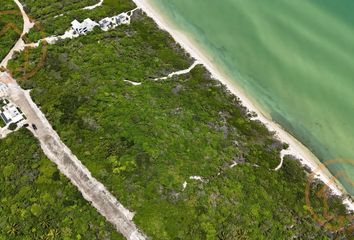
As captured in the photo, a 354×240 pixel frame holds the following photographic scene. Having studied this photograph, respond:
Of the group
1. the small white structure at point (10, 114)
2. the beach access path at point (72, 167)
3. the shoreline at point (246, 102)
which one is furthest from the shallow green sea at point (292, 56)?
the small white structure at point (10, 114)

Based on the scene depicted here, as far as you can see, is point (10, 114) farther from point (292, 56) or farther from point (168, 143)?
point (292, 56)

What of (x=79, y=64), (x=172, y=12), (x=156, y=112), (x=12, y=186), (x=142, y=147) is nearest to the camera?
(x=12, y=186)

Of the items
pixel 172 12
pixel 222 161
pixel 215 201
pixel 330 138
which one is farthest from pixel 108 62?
pixel 330 138

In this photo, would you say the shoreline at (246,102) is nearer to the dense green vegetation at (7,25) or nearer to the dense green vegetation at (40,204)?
the dense green vegetation at (7,25)

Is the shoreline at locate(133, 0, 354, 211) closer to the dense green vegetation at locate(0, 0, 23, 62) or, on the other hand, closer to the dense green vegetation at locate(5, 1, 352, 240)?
the dense green vegetation at locate(5, 1, 352, 240)

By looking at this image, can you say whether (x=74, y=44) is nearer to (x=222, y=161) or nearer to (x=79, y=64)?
(x=79, y=64)

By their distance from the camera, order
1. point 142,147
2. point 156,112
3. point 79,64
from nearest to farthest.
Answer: point 142,147 → point 156,112 → point 79,64
